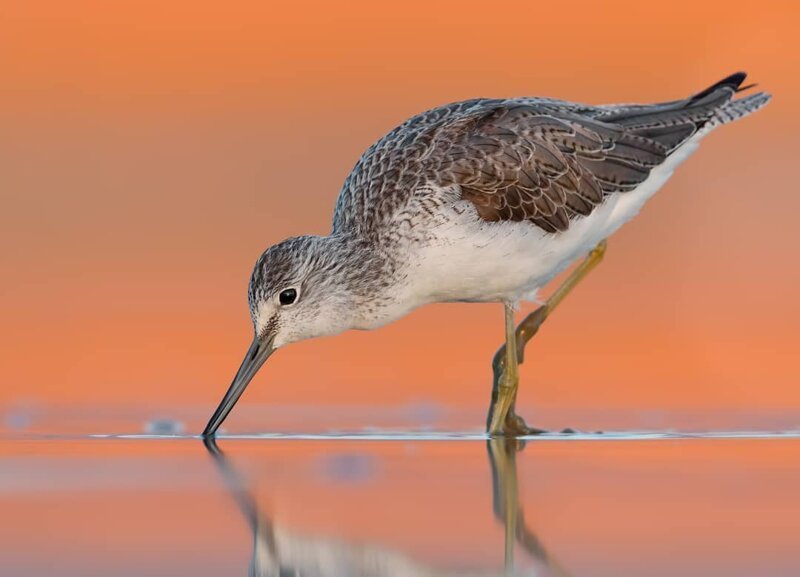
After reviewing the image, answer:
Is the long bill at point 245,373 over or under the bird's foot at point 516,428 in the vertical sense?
over

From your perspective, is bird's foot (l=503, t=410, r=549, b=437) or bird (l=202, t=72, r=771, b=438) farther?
bird's foot (l=503, t=410, r=549, b=437)

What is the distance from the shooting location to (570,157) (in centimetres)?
1274

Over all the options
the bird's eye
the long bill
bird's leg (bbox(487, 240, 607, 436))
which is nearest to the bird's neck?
the bird's eye

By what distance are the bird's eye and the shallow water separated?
1.06m

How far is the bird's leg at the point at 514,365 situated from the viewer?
1188cm

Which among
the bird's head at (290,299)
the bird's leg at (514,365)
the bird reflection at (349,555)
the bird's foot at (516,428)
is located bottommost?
the bird's foot at (516,428)

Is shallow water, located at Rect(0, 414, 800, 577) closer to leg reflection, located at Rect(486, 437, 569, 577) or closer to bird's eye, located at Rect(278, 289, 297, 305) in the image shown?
leg reflection, located at Rect(486, 437, 569, 577)

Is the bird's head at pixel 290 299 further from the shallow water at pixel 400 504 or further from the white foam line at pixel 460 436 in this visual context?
the shallow water at pixel 400 504

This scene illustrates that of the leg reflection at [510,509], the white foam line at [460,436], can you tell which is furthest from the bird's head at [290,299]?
the leg reflection at [510,509]

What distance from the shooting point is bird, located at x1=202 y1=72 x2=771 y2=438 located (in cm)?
1148

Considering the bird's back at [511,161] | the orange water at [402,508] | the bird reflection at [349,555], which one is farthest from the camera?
the bird's back at [511,161]

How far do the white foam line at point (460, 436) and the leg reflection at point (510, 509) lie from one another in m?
0.44

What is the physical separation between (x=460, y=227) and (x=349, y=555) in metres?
5.48

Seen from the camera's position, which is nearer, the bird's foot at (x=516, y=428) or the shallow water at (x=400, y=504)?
the shallow water at (x=400, y=504)
